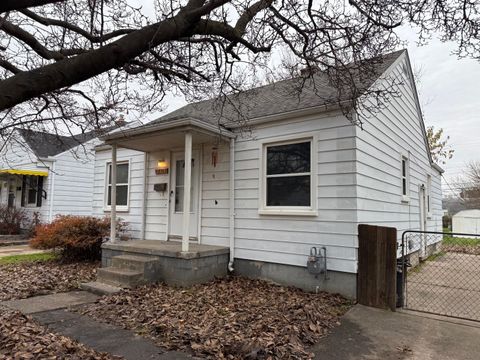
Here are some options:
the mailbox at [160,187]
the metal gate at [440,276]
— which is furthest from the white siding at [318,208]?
the mailbox at [160,187]

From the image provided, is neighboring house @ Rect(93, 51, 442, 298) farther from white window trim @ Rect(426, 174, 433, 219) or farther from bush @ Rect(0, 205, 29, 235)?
bush @ Rect(0, 205, 29, 235)

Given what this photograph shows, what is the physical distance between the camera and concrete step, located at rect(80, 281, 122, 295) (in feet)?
19.4

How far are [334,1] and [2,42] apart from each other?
4.92 m

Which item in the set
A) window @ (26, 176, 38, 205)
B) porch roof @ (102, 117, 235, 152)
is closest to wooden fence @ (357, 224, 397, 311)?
porch roof @ (102, 117, 235, 152)

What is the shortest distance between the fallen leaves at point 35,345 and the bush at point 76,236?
479cm

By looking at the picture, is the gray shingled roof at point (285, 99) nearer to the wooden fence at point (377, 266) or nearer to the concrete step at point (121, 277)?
the wooden fence at point (377, 266)

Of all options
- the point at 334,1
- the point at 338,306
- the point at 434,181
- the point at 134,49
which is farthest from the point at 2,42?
the point at 434,181

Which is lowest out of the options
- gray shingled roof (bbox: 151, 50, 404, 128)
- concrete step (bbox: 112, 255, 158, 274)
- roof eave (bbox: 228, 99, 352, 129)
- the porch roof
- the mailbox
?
concrete step (bbox: 112, 255, 158, 274)

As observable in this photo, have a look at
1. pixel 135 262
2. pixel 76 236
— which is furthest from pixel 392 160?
pixel 76 236

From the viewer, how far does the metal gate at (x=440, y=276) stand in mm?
5434

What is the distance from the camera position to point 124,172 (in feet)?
32.6

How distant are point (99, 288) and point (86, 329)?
1.90m

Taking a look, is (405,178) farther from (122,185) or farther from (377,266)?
(122,185)

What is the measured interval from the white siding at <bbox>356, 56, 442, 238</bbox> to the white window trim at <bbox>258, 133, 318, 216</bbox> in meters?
0.77
